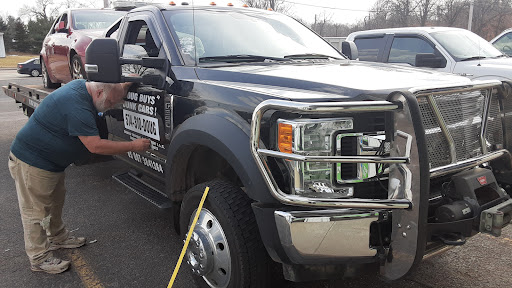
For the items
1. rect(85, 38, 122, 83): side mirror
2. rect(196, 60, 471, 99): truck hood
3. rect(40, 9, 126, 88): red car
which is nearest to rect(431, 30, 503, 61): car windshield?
rect(196, 60, 471, 99): truck hood

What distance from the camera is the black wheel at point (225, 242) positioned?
254 cm

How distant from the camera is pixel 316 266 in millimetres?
2346

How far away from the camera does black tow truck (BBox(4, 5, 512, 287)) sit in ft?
7.05

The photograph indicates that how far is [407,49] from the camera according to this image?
8.10 m

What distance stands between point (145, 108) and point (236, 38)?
3.18 feet

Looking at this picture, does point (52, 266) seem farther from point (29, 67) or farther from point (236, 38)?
point (29, 67)

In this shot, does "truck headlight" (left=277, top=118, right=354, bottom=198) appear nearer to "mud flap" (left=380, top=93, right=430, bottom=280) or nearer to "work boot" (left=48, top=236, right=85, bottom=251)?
"mud flap" (left=380, top=93, right=430, bottom=280)

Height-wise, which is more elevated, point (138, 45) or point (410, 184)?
point (138, 45)

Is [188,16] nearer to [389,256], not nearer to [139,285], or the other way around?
[139,285]

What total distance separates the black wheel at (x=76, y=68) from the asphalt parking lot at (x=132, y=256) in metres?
2.30

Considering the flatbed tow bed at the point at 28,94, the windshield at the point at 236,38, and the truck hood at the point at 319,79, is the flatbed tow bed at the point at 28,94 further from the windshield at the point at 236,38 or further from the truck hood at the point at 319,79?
the truck hood at the point at 319,79

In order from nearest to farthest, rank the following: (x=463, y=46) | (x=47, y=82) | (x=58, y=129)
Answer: (x=58, y=129)
(x=463, y=46)
(x=47, y=82)

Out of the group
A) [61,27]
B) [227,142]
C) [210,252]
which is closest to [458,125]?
[227,142]

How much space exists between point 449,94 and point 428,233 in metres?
0.79
